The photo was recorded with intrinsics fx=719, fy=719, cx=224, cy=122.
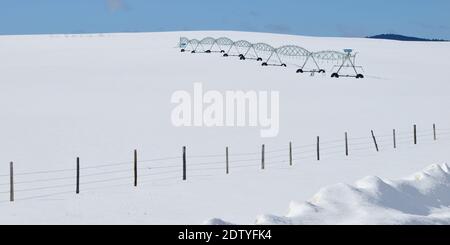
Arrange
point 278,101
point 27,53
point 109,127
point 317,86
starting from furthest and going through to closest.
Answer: point 27,53 < point 317,86 < point 278,101 < point 109,127

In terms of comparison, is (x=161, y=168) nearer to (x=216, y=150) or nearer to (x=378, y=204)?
(x=216, y=150)

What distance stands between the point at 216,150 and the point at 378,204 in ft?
57.1

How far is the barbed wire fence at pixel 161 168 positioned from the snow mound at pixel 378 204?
842cm

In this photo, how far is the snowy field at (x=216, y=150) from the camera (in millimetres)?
17656

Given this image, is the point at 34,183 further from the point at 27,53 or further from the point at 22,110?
the point at 27,53

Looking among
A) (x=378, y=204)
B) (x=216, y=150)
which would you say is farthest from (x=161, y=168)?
(x=378, y=204)

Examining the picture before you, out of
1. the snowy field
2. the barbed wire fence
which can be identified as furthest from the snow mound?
the barbed wire fence

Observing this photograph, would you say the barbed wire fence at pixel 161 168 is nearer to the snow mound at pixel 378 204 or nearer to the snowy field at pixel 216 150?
the snowy field at pixel 216 150

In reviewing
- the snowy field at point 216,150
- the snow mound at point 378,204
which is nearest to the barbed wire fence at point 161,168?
the snowy field at point 216,150

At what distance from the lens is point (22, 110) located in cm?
4675

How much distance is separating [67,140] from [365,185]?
21768mm

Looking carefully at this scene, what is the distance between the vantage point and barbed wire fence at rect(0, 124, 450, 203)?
2314 cm

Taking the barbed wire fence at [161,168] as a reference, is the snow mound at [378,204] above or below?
below
